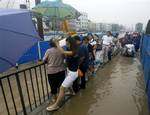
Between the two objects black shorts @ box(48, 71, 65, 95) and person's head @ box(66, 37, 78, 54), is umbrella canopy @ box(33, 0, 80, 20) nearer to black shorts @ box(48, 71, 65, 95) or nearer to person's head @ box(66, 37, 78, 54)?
person's head @ box(66, 37, 78, 54)

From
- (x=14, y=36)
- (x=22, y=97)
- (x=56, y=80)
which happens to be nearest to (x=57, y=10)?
(x=56, y=80)

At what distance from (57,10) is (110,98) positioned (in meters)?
4.17

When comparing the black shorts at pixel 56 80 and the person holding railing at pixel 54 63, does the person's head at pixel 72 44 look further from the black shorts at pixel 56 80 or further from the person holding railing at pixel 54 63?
the black shorts at pixel 56 80

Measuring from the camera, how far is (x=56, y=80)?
4699mm

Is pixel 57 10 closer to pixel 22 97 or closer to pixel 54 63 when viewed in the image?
pixel 54 63

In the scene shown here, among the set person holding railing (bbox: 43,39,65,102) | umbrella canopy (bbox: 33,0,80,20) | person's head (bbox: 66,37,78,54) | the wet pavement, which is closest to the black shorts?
person holding railing (bbox: 43,39,65,102)

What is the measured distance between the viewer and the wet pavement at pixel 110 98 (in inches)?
183

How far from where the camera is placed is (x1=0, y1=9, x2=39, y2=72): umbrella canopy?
93.3 inches

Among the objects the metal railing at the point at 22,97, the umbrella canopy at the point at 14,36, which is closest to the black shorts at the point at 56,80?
the metal railing at the point at 22,97

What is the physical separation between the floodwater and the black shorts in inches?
20.3

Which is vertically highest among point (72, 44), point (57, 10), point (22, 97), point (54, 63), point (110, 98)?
point (57, 10)

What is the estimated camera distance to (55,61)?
14.9ft

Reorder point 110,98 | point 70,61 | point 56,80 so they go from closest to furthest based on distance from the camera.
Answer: point 70,61 < point 56,80 < point 110,98

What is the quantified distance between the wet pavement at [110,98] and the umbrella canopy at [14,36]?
233 centimetres
